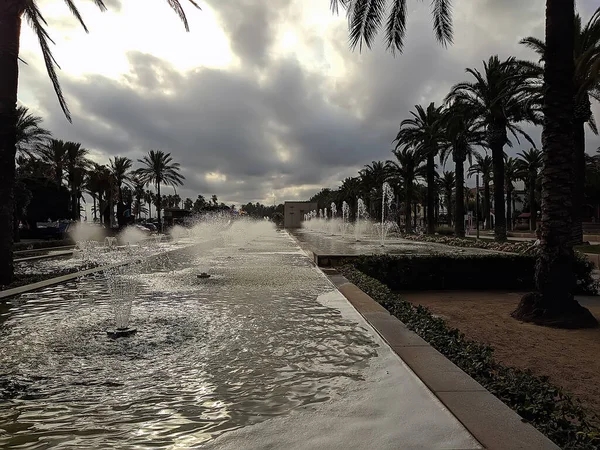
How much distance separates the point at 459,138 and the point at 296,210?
215 ft

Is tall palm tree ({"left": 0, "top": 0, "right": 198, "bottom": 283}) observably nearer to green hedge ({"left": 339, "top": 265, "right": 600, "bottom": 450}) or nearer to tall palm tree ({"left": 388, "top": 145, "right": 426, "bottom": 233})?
green hedge ({"left": 339, "top": 265, "right": 600, "bottom": 450})

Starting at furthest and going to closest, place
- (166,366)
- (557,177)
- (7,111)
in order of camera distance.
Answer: (7,111), (557,177), (166,366)

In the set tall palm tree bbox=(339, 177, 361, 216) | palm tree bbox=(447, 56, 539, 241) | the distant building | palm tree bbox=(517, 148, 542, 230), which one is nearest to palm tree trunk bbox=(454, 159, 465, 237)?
palm tree bbox=(447, 56, 539, 241)

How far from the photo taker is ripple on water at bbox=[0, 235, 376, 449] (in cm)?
319

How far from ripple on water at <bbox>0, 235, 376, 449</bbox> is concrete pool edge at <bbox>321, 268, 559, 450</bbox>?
1.33 ft

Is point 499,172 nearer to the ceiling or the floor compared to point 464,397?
nearer to the ceiling

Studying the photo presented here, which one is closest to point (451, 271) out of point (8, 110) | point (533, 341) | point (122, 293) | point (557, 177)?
point (557, 177)

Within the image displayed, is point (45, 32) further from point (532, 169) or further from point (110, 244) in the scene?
point (532, 169)

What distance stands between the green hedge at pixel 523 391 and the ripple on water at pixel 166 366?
802 millimetres

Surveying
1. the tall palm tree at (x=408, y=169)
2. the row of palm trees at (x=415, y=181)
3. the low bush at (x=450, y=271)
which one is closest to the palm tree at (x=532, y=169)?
the row of palm trees at (x=415, y=181)

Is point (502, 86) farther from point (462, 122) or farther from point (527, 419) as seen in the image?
point (527, 419)

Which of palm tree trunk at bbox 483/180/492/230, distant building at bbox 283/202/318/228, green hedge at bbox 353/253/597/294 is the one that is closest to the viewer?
green hedge at bbox 353/253/597/294

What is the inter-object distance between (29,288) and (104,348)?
204 inches

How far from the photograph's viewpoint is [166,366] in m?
4.46
